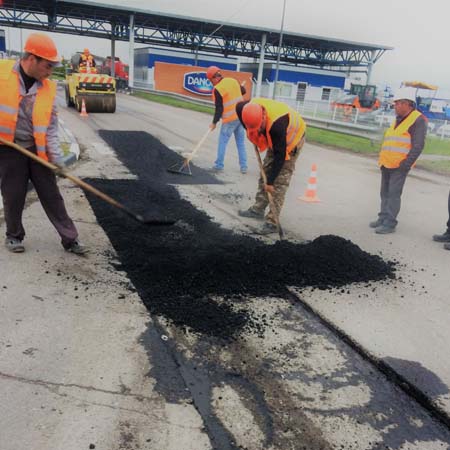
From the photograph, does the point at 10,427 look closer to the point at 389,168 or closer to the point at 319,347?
the point at 319,347

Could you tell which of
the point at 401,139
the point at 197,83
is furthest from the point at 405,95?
the point at 197,83

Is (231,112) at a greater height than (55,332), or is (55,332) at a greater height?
(231,112)

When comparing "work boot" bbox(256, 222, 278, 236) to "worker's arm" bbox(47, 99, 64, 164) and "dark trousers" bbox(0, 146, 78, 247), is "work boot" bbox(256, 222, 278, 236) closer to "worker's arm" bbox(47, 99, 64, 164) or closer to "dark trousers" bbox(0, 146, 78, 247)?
"dark trousers" bbox(0, 146, 78, 247)

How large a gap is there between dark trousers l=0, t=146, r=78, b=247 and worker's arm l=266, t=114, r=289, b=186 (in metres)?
2.34

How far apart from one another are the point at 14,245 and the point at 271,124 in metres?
2.95

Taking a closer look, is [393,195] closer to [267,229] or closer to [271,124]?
[267,229]

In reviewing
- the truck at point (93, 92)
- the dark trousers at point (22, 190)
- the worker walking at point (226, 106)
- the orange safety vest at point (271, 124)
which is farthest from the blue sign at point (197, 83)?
the dark trousers at point (22, 190)

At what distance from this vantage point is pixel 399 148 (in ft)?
18.5

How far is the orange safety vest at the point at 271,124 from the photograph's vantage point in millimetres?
4906

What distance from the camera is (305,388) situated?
2.61 metres

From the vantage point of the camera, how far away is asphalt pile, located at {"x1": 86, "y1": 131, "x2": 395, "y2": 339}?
11.1 ft

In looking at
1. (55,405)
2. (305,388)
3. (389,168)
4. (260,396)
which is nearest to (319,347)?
(305,388)

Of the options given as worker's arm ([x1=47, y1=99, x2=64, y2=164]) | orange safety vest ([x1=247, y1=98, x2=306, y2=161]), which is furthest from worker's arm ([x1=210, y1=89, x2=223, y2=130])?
worker's arm ([x1=47, y1=99, x2=64, y2=164])

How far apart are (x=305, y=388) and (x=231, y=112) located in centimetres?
663
